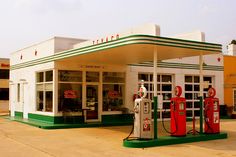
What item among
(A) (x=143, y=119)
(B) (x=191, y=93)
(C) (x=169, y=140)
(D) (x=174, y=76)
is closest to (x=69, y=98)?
(D) (x=174, y=76)

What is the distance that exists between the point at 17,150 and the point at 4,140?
2.30 m

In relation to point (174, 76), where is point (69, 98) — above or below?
below

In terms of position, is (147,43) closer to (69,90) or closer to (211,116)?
(211,116)

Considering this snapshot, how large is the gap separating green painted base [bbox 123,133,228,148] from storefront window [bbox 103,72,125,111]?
6982mm

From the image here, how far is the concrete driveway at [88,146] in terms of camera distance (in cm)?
970

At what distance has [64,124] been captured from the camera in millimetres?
16656

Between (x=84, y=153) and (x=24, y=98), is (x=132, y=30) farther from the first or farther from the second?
(x=24, y=98)

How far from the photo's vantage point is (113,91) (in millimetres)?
18859

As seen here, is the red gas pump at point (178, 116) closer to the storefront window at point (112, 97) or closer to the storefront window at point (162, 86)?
the storefront window at point (112, 97)

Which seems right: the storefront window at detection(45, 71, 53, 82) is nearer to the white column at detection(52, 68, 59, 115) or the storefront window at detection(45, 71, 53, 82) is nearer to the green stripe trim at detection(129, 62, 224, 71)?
the white column at detection(52, 68, 59, 115)

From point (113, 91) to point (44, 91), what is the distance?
11.6 ft

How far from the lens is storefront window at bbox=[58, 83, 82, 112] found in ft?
56.6

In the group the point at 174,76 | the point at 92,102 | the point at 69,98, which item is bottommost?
the point at 92,102

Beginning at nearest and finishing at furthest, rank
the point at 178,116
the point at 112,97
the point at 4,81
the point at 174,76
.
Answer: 1. the point at 178,116
2. the point at 112,97
3. the point at 174,76
4. the point at 4,81
